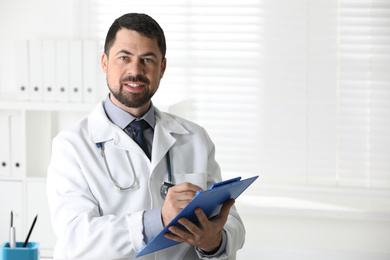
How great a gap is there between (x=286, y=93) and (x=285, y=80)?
76mm

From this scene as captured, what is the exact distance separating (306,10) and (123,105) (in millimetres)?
1960

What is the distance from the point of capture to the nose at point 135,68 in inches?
64.6

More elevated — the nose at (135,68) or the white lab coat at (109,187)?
the nose at (135,68)

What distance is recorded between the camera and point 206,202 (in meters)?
1.37

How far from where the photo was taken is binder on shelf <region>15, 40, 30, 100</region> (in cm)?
320

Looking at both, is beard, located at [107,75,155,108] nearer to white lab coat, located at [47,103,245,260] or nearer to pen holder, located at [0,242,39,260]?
white lab coat, located at [47,103,245,260]

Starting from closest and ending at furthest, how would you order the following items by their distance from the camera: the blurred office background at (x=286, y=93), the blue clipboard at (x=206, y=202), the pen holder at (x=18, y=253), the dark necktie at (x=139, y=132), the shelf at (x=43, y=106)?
the pen holder at (x=18, y=253)
the blue clipboard at (x=206, y=202)
the dark necktie at (x=139, y=132)
the shelf at (x=43, y=106)
the blurred office background at (x=286, y=93)

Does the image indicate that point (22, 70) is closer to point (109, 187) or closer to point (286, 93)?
point (286, 93)

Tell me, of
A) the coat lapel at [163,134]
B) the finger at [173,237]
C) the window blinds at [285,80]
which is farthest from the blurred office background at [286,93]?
the finger at [173,237]

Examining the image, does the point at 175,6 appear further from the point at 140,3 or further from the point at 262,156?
the point at 262,156

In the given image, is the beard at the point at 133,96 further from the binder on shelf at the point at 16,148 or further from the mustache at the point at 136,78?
the binder on shelf at the point at 16,148

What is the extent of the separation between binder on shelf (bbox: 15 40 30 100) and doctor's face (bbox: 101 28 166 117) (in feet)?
5.46

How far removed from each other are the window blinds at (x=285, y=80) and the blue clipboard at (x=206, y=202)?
1.98 m

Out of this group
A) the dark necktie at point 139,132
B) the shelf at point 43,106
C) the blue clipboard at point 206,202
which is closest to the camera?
the blue clipboard at point 206,202
